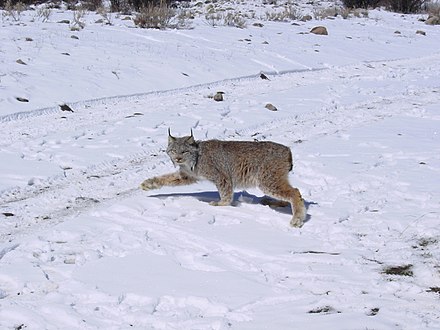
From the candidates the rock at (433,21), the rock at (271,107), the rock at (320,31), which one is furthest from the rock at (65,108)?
the rock at (433,21)

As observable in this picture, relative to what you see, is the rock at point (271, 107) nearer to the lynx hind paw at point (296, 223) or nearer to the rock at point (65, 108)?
the rock at point (65, 108)

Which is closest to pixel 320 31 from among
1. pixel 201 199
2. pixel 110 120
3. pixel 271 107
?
pixel 271 107

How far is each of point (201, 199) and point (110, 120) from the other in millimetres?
4178

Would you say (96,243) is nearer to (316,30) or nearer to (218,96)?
(218,96)

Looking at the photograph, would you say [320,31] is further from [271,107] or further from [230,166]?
[230,166]

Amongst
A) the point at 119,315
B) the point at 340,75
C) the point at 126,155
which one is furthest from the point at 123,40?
the point at 119,315

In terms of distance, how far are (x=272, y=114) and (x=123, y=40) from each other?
24.0ft

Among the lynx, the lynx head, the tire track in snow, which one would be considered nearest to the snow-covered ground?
the tire track in snow

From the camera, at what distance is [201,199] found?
306 inches

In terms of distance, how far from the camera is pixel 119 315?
4.75 metres

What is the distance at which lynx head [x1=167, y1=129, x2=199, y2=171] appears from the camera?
24.3 ft

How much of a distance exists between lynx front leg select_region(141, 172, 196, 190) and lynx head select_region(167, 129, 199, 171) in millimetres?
192

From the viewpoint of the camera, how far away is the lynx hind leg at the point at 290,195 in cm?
690

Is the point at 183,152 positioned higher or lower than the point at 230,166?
higher
